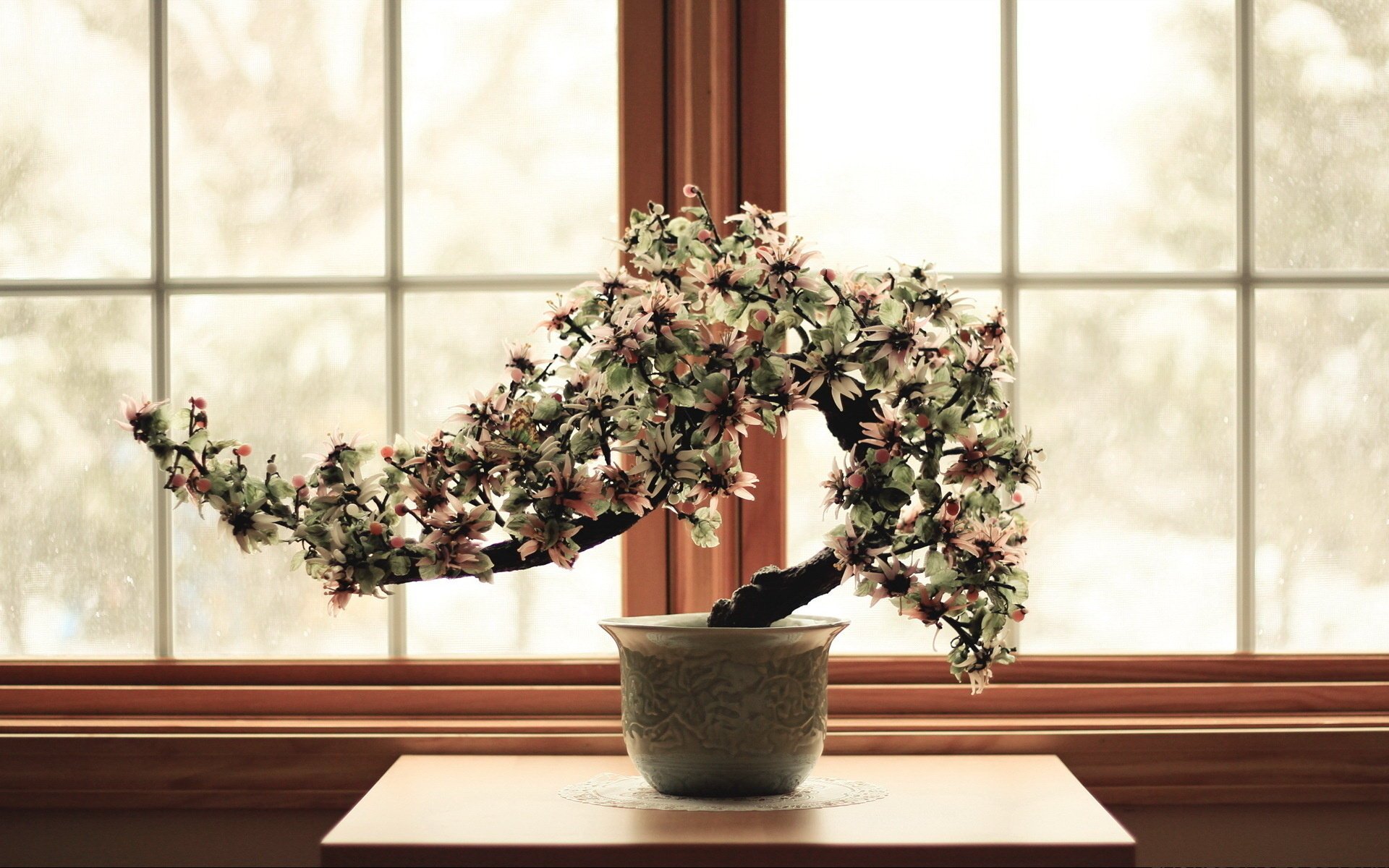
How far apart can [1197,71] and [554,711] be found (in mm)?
1180

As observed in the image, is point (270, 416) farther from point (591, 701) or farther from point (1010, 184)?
point (1010, 184)

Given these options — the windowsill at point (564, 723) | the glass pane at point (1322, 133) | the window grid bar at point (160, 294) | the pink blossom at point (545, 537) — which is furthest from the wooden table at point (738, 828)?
the glass pane at point (1322, 133)

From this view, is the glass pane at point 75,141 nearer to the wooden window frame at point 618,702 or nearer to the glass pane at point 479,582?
the glass pane at point 479,582

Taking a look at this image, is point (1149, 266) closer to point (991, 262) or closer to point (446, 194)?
point (991, 262)

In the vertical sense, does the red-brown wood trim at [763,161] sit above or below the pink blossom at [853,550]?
above

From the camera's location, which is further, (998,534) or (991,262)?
(991,262)

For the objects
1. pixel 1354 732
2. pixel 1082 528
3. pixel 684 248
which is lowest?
pixel 1354 732

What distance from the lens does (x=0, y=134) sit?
5.64ft

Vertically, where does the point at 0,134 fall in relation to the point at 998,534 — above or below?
above

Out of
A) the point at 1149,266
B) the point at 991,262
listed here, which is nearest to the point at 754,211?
the point at 991,262

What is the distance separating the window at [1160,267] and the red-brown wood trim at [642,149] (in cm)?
18

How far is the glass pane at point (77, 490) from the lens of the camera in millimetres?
1691

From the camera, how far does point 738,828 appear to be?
3.74 ft

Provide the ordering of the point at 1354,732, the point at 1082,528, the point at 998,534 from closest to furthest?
the point at 998,534 < the point at 1354,732 < the point at 1082,528
